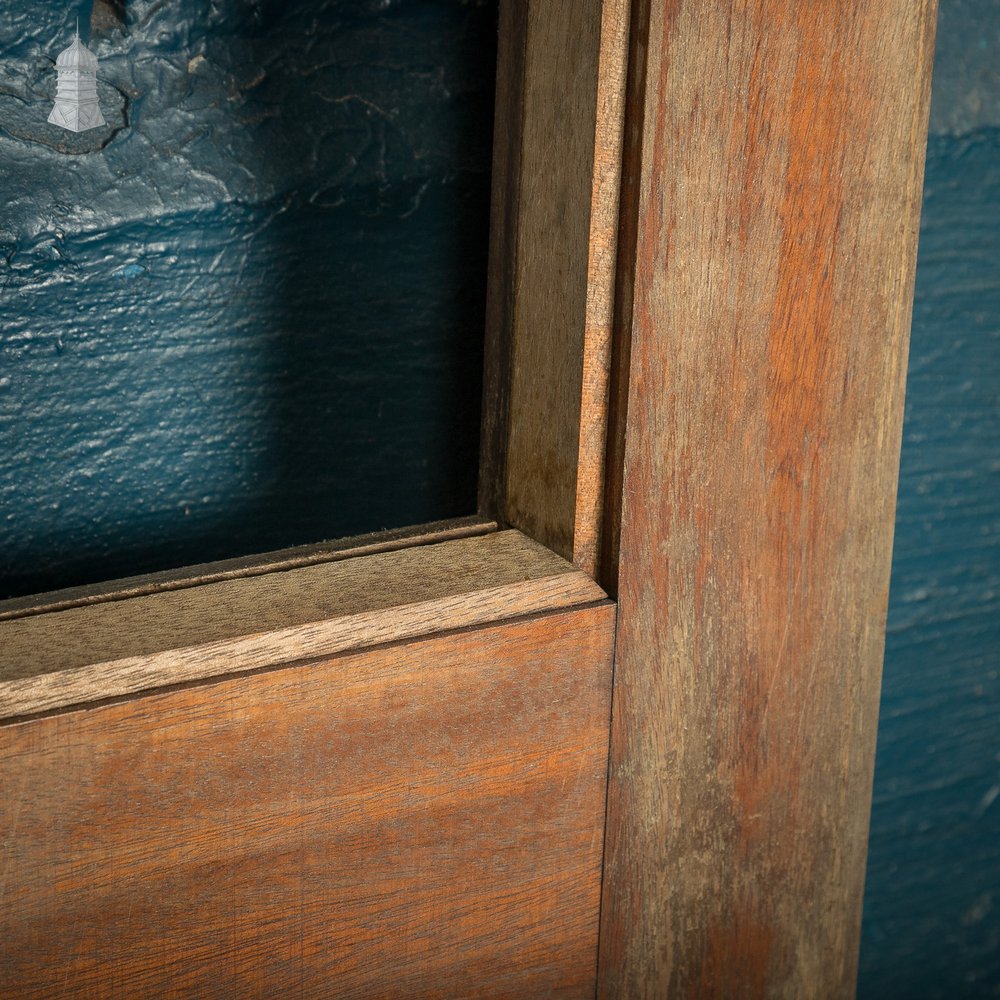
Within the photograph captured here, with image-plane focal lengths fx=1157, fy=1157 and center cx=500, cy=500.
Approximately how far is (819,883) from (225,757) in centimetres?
39

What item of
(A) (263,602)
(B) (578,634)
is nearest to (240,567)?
(A) (263,602)

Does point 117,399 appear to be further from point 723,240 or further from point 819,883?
point 819,883

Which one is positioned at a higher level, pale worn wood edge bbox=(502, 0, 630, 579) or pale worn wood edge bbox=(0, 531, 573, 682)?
pale worn wood edge bbox=(502, 0, 630, 579)

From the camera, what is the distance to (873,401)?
25.2 inches

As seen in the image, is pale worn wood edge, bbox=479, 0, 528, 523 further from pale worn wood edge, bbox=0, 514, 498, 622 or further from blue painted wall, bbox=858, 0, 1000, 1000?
blue painted wall, bbox=858, 0, 1000, 1000

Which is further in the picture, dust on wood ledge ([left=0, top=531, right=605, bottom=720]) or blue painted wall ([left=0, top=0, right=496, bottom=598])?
blue painted wall ([left=0, top=0, right=496, bottom=598])

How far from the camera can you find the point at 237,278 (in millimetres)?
706

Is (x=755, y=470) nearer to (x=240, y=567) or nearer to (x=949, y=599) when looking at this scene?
(x=240, y=567)

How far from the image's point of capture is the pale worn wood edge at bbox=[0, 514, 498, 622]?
1.75 ft

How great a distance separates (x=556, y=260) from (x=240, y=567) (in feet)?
0.73

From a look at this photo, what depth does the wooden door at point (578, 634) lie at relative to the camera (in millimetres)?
499

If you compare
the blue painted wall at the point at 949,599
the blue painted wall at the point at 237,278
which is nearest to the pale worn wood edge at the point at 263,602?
the blue painted wall at the point at 237,278

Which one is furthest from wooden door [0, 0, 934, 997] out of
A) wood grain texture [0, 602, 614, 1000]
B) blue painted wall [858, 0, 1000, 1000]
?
blue painted wall [858, 0, 1000, 1000]

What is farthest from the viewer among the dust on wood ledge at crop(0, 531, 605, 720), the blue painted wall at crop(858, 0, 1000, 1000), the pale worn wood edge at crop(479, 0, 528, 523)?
the blue painted wall at crop(858, 0, 1000, 1000)
